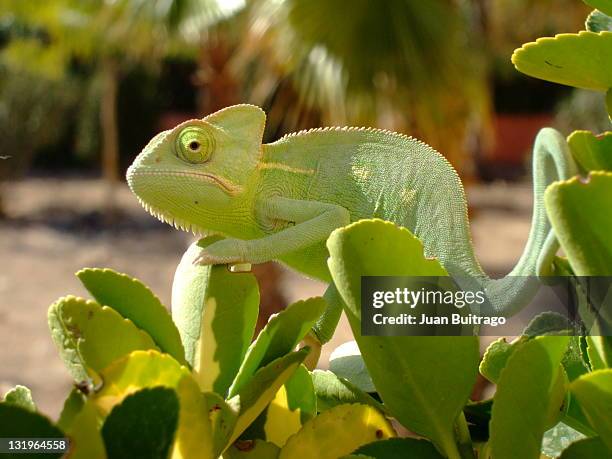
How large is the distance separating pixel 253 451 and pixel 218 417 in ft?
0.15

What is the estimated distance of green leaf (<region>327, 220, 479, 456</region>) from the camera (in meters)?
0.41

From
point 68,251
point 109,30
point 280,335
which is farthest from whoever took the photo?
point 68,251

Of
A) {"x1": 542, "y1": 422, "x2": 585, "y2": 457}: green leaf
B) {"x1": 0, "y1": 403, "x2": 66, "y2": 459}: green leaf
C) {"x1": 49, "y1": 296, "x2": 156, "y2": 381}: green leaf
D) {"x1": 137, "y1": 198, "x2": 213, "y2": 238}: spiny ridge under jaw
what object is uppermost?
{"x1": 137, "y1": 198, "x2": 213, "y2": 238}: spiny ridge under jaw

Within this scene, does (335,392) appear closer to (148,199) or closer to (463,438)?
(463,438)

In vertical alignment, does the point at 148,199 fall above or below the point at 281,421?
above

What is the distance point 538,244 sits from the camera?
0.63 m

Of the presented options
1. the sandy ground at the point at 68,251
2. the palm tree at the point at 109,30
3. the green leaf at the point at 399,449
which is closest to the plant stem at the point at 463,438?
the green leaf at the point at 399,449

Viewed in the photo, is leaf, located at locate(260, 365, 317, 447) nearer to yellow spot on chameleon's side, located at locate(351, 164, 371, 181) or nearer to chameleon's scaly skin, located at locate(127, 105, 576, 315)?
chameleon's scaly skin, located at locate(127, 105, 576, 315)

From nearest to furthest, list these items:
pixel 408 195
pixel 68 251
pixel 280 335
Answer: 1. pixel 280 335
2. pixel 408 195
3. pixel 68 251

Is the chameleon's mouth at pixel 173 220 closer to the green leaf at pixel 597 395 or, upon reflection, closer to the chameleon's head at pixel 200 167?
the chameleon's head at pixel 200 167

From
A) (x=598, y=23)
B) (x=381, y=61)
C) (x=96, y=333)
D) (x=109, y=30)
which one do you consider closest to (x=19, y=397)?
(x=96, y=333)

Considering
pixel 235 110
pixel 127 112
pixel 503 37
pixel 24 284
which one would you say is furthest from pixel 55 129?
pixel 235 110

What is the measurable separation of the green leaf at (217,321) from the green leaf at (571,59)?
212mm

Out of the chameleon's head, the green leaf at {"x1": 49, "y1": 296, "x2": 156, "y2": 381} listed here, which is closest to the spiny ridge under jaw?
the chameleon's head
